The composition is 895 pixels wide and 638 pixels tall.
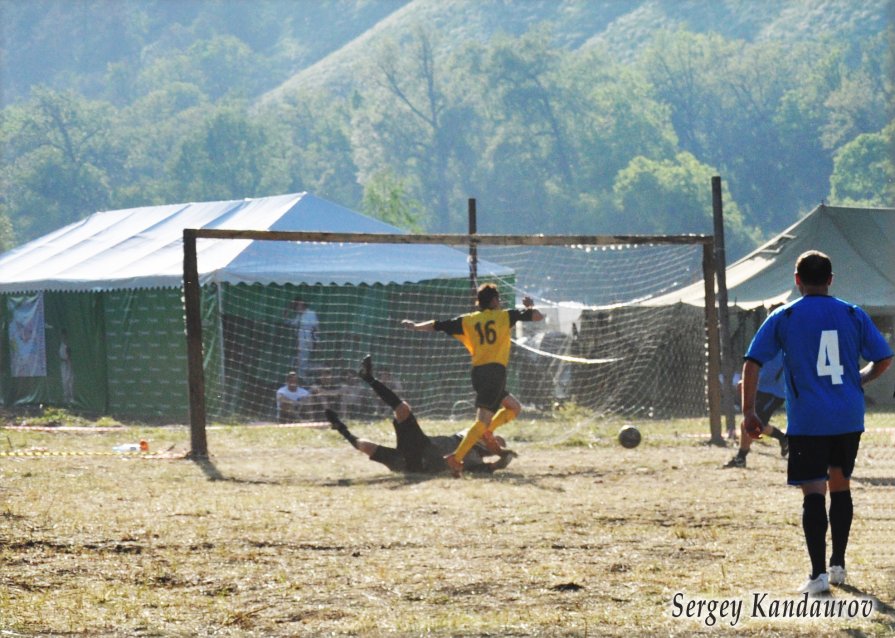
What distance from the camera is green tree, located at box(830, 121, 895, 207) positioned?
96.9m

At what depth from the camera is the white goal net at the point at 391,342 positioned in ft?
67.0

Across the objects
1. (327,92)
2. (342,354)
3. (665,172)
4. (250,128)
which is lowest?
(342,354)

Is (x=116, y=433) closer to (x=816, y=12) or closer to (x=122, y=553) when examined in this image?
(x=122, y=553)

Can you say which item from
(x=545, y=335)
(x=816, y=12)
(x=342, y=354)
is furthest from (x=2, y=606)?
(x=816, y=12)

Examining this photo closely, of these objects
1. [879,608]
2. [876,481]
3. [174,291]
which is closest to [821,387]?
[879,608]

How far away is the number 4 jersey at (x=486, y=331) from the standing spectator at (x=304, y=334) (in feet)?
28.5

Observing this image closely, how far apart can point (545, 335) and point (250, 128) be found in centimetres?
10280

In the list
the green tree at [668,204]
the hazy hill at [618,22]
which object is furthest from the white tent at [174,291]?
the hazy hill at [618,22]

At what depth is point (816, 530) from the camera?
662cm

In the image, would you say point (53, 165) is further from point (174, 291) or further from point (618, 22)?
point (174, 291)

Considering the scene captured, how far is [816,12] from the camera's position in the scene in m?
156

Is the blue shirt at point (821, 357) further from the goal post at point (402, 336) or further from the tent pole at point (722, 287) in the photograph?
the goal post at point (402, 336)

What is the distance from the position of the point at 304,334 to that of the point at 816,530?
14838 mm

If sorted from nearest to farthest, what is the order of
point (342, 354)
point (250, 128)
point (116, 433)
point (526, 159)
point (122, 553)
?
point (122, 553) → point (116, 433) → point (342, 354) → point (526, 159) → point (250, 128)
